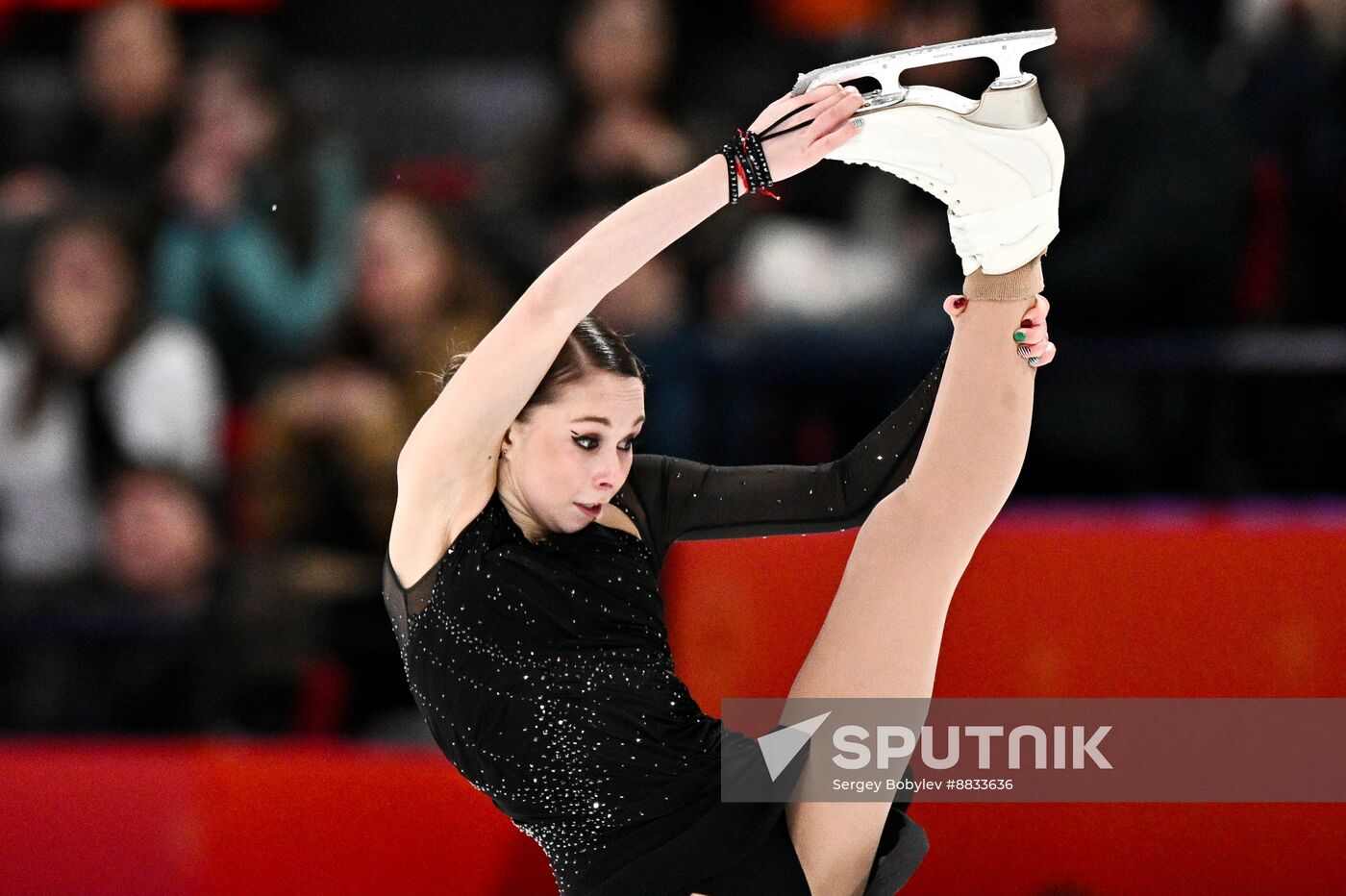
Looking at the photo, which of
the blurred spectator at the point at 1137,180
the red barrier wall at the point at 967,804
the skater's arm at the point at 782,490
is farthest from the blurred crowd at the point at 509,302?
the skater's arm at the point at 782,490

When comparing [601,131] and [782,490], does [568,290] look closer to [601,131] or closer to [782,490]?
[782,490]

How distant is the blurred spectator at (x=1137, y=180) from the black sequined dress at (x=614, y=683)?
1.62 m

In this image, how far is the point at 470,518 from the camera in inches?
83.7

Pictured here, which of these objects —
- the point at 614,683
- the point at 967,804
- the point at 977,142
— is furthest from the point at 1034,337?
the point at 967,804

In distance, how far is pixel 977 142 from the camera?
207 centimetres

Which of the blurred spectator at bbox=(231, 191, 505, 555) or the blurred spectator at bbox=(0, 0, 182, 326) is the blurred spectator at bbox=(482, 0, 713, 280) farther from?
the blurred spectator at bbox=(0, 0, 182, 326)

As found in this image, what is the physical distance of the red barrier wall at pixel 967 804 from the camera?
2832 millimetres

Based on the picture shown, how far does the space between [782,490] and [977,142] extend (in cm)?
55

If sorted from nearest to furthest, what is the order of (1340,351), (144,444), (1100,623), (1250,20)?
(1100,623) → (1340,351) → (144,444) → (1250,20)

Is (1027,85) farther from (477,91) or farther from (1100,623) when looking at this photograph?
(477,91)

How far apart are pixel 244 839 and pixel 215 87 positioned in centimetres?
247

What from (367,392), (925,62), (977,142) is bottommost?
(367,392)

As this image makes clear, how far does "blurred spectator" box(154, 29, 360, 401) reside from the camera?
4.36 m

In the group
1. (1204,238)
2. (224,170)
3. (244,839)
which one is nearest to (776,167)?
(244,839)
